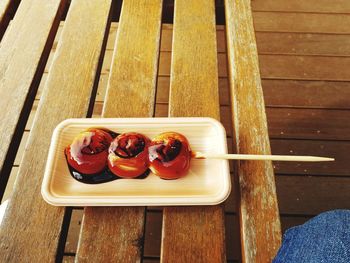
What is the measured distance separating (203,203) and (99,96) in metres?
1.38

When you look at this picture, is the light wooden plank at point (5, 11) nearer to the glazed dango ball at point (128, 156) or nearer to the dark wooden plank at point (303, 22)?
the glazed dango ball at point (128, 156)

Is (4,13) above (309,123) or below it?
above

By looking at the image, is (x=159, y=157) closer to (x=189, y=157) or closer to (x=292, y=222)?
(x=189, y=157)

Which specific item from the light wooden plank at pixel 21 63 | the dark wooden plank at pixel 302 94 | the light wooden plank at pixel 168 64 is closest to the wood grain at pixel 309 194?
the dark wooden plank at pixel 302 94

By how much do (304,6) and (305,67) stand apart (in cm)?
55

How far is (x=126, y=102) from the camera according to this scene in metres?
0.89

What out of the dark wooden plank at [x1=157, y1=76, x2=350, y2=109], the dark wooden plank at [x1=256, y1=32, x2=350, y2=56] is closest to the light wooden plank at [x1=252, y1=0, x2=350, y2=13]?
the dark wooden plank at [x1=256, y1=32, x2=350, y2=56]

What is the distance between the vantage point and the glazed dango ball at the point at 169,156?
72cm

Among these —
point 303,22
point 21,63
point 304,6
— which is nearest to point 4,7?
point 21,63

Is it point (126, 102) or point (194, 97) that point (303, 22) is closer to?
point (194, 97)

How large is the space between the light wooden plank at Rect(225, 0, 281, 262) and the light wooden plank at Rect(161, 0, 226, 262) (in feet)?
0.18

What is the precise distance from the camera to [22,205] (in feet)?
2.44

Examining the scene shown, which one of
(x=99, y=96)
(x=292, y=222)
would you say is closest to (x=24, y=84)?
(x=99, y=96)

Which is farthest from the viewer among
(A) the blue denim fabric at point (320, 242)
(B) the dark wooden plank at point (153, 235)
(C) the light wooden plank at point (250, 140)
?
(B) the dark wooden plank at point (153, 235)
